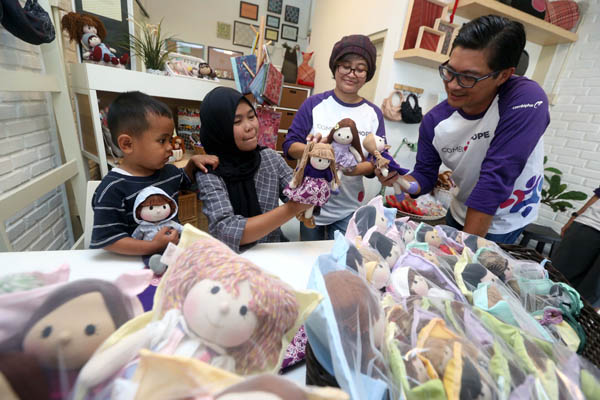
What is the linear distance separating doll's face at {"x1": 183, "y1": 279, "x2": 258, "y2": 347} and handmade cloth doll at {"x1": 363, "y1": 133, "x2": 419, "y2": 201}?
0.86 metres

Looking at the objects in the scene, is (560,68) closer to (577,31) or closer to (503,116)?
(577,31)

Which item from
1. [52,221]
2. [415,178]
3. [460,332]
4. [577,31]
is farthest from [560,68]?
[52,221]

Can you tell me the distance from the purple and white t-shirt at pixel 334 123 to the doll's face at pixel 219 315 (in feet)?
3.14

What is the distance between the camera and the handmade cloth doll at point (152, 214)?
27.7 inches

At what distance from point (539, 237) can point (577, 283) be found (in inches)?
19.1

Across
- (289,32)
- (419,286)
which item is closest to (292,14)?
(289,32)

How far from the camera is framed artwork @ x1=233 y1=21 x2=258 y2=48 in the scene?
3.95 metres

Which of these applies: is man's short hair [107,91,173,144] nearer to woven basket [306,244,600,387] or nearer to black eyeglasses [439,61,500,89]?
woven basket [306,244,600,387]

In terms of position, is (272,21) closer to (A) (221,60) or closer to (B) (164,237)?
(A) (221,60)

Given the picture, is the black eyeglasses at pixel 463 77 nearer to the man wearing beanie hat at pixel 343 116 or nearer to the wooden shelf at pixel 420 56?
the man wearing beanie hat at pixel 343 116

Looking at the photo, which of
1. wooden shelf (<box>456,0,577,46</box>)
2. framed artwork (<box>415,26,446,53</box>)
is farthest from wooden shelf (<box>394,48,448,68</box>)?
wooden shelf (<box>456,0,577,46</box>)

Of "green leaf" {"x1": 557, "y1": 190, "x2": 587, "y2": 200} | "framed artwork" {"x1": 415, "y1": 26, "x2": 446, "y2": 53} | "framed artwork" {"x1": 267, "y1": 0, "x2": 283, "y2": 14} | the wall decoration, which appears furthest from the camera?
"framed artwork" {"x1": 267, "y1": 0, "x2": 283, "y2": 14}

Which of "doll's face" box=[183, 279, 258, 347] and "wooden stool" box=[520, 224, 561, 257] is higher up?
"doll's face" box=[183, 279, 258, 347]

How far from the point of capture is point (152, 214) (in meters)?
0.72
